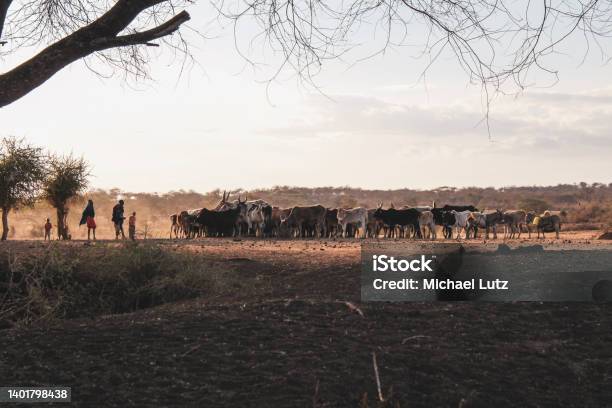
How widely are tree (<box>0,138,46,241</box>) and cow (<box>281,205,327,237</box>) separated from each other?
38.4 feet

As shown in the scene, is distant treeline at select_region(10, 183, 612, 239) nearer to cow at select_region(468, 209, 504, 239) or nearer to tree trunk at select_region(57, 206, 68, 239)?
tree trunk at select_region(57, 206, 68, 239)

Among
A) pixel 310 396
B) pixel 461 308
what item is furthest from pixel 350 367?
pixel 461 308

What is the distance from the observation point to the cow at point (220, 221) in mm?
34188

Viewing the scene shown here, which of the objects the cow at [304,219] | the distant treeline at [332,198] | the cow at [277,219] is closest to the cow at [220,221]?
the cow at [277,219]

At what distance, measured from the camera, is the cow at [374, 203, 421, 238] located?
115 ft

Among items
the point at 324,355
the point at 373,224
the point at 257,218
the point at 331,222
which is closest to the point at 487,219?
the point at 373,224

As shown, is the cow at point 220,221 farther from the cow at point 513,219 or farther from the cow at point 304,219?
the cow at point 513,219

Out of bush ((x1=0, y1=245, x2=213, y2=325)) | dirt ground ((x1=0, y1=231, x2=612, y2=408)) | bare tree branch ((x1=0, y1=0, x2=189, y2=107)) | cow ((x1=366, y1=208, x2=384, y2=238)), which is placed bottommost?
dirt ground ((x1=0, y1=231, x2=612, y2=408))

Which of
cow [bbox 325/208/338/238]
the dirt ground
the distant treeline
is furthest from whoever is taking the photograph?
the distant treeline

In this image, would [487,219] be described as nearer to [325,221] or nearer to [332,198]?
[325,221]

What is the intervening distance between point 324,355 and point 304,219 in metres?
29.0

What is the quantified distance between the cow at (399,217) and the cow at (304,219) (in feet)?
7.97

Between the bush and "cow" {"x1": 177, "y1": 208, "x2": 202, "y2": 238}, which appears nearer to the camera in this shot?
the bush

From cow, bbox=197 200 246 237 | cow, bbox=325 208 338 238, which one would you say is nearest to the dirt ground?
cow, bbox=197 200 246 237
